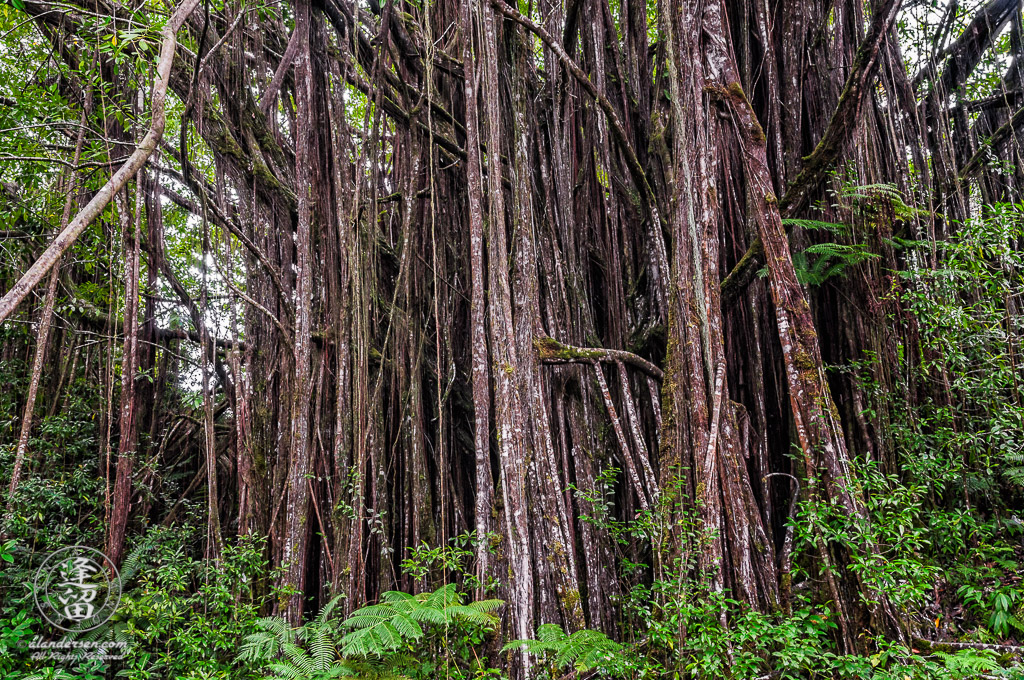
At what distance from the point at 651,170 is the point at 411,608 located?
3095mm

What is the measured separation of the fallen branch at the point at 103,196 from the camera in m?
1.67

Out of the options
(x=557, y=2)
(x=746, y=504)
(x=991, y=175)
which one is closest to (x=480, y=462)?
(x=746, y=504)

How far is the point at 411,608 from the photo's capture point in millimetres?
2672

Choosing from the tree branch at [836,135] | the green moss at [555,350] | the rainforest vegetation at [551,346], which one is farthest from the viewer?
the green moss at [555,350]

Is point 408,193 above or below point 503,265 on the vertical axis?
above

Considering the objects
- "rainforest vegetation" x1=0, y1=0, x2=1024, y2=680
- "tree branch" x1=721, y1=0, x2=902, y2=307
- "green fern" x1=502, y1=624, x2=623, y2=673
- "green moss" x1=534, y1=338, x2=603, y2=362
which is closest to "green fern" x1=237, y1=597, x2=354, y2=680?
"rainforest vegetation" x1=0, y1=0, x2=1024, y2=680

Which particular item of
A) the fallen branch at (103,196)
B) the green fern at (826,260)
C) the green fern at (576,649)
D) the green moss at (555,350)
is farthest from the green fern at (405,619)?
the green fern at (826,260)

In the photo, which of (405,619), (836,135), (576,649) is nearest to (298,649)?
(405,619)

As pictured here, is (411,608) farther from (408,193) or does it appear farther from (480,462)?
(408,193)

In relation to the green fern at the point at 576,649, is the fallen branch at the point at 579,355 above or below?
above

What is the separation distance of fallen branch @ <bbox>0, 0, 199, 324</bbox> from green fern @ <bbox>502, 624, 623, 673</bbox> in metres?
2.02

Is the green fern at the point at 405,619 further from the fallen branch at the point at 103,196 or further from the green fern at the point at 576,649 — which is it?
the fallen branch at the point at 103,196

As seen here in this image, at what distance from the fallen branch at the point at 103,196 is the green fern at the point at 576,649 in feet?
6.63

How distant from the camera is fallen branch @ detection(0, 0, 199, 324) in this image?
1.67 meters
